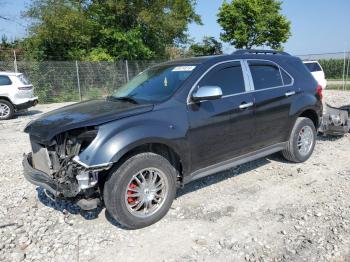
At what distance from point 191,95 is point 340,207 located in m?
2.25

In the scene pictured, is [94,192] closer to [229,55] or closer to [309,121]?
[229,55]

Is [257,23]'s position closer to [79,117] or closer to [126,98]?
[126,98]

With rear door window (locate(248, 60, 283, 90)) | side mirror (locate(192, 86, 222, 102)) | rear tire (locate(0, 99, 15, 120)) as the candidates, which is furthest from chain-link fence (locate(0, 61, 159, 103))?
side mirror (locate(192, 86, 222, 102))

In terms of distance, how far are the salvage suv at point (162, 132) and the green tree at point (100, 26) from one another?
52.1 feet

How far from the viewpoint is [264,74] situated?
5.21 meters

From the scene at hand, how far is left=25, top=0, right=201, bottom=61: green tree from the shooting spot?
19156 mm

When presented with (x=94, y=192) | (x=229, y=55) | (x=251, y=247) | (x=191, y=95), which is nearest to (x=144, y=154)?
(x=94, y=192)

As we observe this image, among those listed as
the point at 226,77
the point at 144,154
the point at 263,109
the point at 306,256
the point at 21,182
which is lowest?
the point at 306,256

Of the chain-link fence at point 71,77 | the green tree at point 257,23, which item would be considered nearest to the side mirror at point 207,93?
the chain-link fence at point 71,77

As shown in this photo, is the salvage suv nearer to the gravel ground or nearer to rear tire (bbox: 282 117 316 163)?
rear tire (bbox: 282 117 316 163)

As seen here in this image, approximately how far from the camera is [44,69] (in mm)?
17641

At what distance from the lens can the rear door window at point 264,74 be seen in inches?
198

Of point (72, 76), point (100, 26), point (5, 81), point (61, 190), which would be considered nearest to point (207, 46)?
point (100, 26)

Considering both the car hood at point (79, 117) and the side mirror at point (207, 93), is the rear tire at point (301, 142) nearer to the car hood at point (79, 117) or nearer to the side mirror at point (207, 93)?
the side mirror at point (207, 93)
